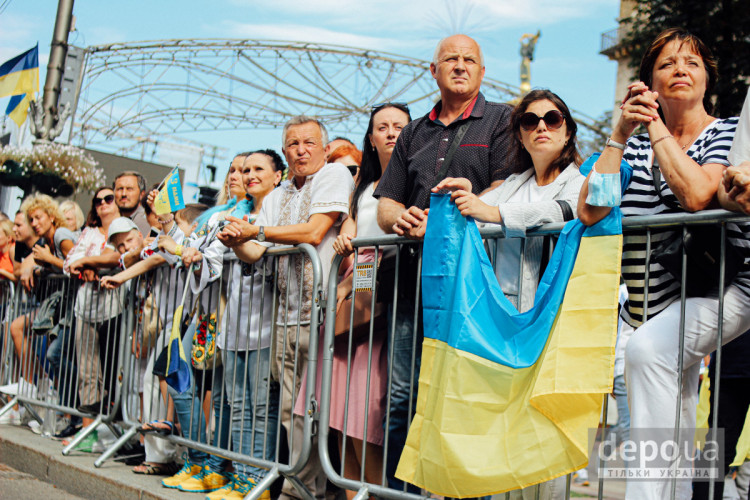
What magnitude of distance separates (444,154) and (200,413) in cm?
220

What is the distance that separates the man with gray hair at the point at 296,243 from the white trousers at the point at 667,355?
6.26 feet

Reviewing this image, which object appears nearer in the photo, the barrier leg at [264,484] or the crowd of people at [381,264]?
the crowd of people at [381,264]

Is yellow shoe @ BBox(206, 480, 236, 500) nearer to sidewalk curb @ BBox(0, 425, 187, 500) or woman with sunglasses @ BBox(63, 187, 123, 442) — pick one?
sidewalk curb @ BBox(0, 425, 187, 500)

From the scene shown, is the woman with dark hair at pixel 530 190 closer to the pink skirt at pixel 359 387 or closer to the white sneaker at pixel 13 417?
the pink skirt at pixel 359 387

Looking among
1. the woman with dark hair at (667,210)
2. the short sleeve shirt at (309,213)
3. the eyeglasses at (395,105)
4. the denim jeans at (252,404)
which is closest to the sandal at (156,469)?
the denim jeans at (252,404)

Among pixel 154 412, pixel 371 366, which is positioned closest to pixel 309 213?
pixel 371 366

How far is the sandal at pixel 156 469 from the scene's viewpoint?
534 cm

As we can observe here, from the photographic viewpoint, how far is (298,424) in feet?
14.3

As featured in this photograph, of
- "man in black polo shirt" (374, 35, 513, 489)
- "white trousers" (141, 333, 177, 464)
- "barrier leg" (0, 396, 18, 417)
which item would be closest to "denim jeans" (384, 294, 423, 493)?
"man in black polo shirt" (374, 35, 513, 489)

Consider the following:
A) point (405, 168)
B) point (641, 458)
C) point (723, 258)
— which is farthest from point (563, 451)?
point (405, 168)

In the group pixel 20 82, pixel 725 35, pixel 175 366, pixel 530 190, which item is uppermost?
pixel 725 35

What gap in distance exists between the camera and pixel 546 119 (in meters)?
3.55

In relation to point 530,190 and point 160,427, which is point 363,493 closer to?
point 530,190

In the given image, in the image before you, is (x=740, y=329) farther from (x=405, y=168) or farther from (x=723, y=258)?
(x=405, y=168)
